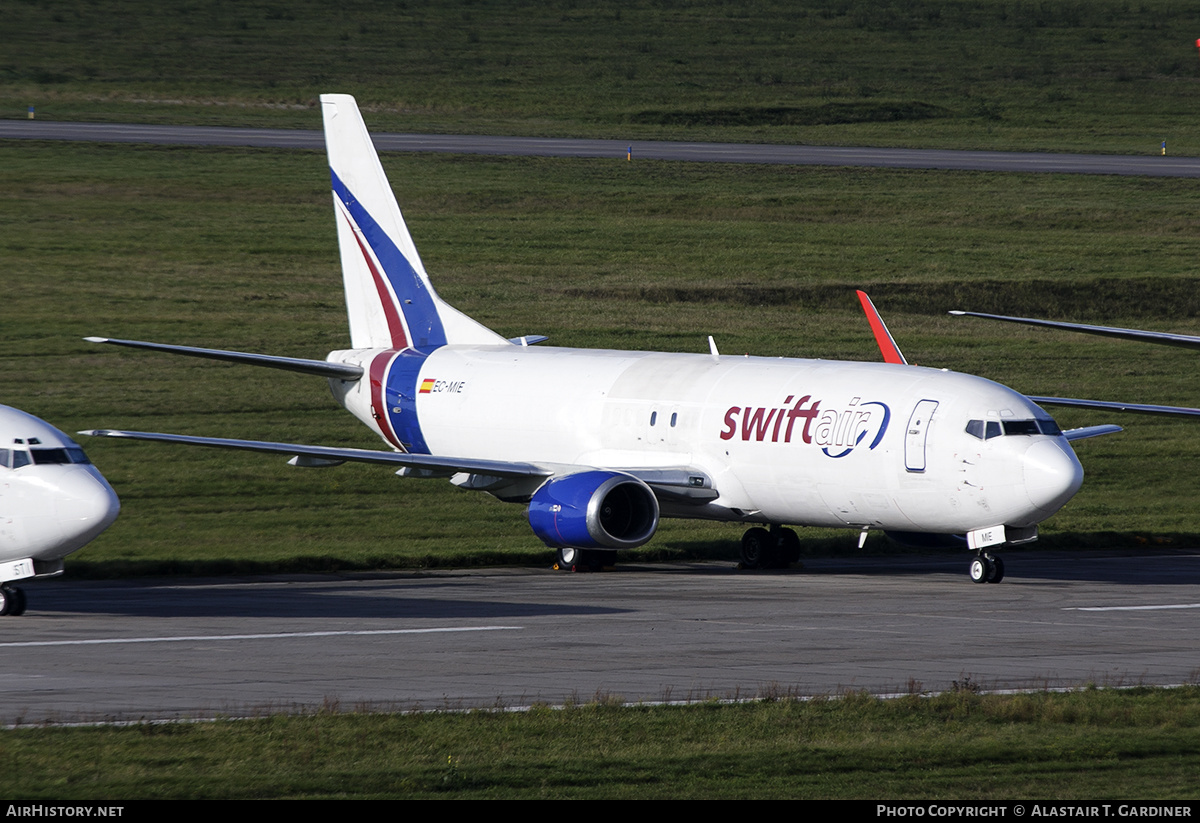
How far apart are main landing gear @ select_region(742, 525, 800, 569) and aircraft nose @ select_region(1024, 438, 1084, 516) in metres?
6.48

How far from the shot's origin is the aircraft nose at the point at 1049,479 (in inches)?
1084

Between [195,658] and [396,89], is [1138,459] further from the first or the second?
[396,89]

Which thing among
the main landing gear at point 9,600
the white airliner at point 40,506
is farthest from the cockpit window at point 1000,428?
the main landing gear at point 9,600

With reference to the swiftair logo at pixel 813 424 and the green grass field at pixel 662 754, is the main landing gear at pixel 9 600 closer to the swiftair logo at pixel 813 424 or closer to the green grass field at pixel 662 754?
the green grass field at pixel 662 754

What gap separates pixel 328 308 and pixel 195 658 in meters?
37.2

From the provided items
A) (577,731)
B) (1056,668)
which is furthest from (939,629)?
(577,731)

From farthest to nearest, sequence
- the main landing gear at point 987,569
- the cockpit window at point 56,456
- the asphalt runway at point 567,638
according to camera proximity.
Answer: the main landing gear at point 987,569 → the cockpit window at point 56,456 → the asphalt runway at point 567,638

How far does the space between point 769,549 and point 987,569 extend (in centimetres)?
499

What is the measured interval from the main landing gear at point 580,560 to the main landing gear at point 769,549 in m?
2.75

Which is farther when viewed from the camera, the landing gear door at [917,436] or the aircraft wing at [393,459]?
the aircraft wing at [393,459]

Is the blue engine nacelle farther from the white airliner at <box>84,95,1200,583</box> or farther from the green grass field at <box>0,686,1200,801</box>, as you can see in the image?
the green grass field at <box>0,686,1200,801</box>

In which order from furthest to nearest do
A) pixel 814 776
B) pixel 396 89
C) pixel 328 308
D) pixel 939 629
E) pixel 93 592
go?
pixel 396 89, pixel 328 308, pixel 93 592, pixel 939 629, pixel 814 776

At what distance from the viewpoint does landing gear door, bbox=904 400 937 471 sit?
28672 mm

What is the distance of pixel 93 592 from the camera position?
28.9m
